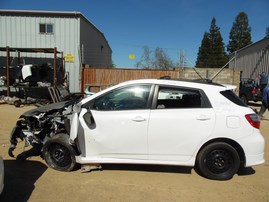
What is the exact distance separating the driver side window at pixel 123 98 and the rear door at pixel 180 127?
240 mm

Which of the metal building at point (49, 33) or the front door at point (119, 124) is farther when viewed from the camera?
the metal building at point (49, 33)

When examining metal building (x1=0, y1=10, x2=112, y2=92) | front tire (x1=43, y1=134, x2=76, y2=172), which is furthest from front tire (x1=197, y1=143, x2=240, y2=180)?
metal building (x1=0, y1=10, x2=112, y2=92)

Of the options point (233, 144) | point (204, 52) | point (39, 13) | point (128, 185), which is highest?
point (204, 52)

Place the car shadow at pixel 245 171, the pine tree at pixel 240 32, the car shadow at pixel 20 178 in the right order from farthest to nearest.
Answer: the pine tree at pixel 240 32 < the car shadow at pixel 245 171 < the car shadow at pixel 20 178

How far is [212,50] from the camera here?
206ft

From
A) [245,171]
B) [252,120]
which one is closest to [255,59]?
[245,171]

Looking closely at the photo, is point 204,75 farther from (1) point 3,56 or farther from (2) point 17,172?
(2) point 17,172

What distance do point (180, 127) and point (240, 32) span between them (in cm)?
6955

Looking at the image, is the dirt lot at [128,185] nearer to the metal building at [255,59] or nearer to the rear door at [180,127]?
the rear door at [180,127]

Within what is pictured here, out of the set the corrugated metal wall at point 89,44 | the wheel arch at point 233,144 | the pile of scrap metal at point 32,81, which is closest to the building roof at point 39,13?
the corrugated metal wall at point 89,44

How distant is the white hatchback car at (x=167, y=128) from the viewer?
4.41m

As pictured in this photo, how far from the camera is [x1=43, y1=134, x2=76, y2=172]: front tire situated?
4727 millimetres

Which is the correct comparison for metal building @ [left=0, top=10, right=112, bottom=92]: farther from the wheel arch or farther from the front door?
the wheel arch

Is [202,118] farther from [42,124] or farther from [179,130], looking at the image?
[42,124]
